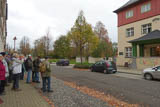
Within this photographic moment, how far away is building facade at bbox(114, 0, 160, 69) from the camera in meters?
20.1

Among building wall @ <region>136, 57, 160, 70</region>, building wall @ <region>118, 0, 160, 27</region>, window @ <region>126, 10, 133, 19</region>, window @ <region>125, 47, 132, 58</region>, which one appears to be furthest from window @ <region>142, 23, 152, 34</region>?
building wall @ <region>136, 57, 160, 70</region>

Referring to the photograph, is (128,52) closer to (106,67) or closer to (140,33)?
(140,33)

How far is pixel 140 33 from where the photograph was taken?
2461 cm

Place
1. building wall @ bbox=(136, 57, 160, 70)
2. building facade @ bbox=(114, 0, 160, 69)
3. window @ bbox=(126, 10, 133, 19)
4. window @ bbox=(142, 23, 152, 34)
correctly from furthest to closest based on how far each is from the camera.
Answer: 1. window @ bbox=(126, 10, 133, 19)
2. window @ bbox=(142, 23, 152, 34)
3. building facade @ bbox=(114, 0, 160, 69)
4. building wall @ bbox=(136, 57, 160, 70)

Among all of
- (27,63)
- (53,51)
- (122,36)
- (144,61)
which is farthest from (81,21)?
(53,51)

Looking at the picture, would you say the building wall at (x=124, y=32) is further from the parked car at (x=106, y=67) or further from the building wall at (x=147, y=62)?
the parked car at (x=106, y=67)

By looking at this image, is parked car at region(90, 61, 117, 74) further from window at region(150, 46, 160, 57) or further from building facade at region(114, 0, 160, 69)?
window at region(150, 46, 160, 57)

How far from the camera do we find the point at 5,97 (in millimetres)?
5809

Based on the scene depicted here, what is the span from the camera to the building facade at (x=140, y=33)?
20089 millimetres

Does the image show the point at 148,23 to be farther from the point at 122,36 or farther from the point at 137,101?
the point at 137,101

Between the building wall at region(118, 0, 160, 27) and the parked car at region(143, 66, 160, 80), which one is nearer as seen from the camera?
the parked car at region(143, 66, 160, 80)

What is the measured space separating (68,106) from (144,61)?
1771 cm

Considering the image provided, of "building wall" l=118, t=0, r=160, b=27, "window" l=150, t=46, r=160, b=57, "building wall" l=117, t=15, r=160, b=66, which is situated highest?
"building wall" l=118, t=0, r=160, b=27

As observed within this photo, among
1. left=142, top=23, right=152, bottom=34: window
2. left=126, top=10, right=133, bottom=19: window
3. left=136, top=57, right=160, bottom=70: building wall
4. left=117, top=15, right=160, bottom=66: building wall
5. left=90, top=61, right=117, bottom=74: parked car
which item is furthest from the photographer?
left=126, top=10, right=133, bottom=19: window
